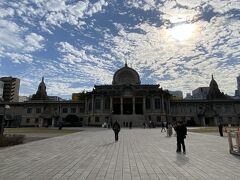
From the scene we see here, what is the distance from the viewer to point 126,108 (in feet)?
302

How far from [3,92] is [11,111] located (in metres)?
66.5

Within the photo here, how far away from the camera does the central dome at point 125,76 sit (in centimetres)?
9906

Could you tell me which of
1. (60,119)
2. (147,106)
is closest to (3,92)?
(60,119)

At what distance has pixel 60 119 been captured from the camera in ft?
320

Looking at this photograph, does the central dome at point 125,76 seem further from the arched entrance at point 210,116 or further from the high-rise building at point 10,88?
the high-rise building at point 10,88

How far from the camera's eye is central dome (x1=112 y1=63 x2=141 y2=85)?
325 ft

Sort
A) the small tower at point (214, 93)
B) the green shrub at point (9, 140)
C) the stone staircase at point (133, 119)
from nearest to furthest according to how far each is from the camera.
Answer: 1. the green shrub at point (9, 140)
2. the stone staircase at point (133, 119)
3. the small tower at point (214, 93)

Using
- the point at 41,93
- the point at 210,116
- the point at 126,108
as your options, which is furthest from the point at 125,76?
the point at 41,93

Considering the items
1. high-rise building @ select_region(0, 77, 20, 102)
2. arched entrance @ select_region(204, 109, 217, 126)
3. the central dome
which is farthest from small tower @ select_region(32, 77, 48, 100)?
arched entrance @ select_region(204, 109, 217, 126)

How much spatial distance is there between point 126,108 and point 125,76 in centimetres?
1502

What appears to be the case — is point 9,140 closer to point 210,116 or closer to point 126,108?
point 126,108

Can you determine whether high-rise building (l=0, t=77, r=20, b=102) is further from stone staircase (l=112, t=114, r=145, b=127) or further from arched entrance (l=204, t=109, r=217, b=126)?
arched entrance (l=204, t=109, r=217, b=126)

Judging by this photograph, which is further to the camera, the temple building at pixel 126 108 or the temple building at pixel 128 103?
the temple building at pixel 126 108

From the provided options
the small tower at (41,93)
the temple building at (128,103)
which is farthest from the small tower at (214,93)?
the small tower at (41,93)
